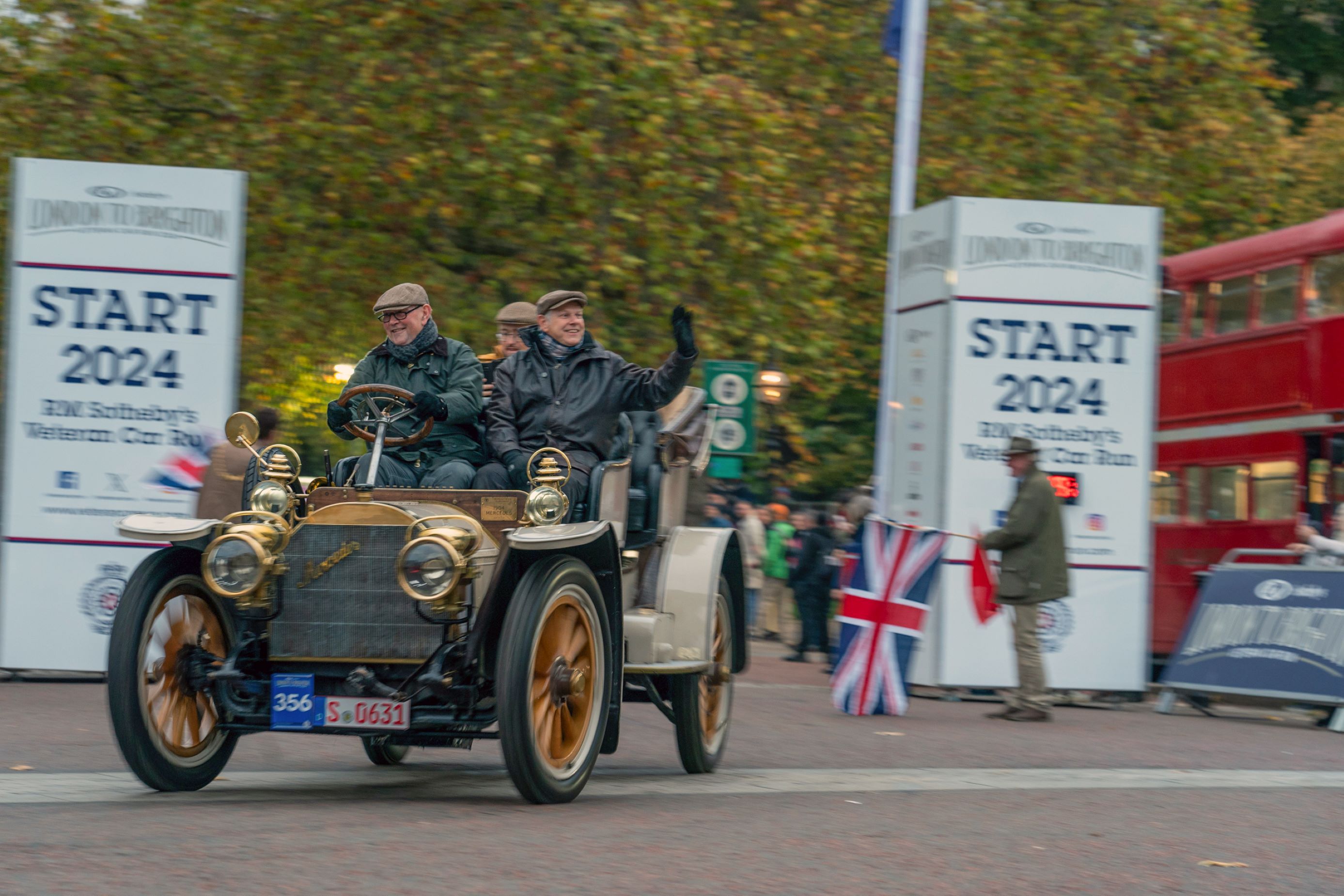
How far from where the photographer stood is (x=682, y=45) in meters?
18.7

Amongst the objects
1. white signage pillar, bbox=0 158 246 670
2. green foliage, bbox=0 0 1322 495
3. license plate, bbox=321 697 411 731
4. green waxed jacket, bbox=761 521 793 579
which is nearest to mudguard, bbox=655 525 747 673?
license plate, bbox=321 697 411 731

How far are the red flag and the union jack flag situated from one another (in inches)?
59.9

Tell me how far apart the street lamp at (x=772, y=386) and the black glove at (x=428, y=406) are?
15327 millimetres

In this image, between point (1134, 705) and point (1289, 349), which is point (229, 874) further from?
point (1289, 349)

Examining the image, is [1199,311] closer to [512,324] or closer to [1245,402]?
[1245,402]

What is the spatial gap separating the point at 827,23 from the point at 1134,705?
39.0 feet

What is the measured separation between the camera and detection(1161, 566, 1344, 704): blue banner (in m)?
13.3

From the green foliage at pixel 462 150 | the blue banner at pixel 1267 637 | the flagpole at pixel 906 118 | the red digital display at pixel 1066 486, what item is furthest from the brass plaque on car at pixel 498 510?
the green foliage at pixel 462 150

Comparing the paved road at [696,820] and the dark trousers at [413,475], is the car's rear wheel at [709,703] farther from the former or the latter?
the dark trousers at [413,475]

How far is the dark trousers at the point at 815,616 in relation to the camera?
2009cm

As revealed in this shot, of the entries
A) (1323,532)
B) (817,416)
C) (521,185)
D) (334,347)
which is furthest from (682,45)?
(817,416)

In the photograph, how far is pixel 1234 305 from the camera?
62.5 feet

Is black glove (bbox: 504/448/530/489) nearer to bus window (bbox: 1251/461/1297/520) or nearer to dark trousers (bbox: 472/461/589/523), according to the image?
dark trousers (bbox: 472/461/589/523)

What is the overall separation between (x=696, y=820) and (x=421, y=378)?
237 centimetres
